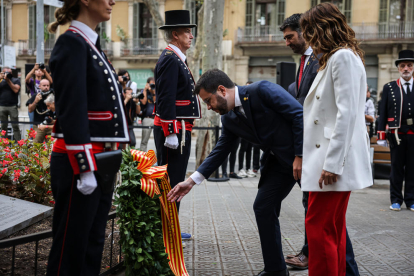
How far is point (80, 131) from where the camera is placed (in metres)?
2.32

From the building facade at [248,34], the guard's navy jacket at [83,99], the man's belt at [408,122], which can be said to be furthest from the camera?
the building facade at [248,34]

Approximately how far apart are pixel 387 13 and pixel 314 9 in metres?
29.6

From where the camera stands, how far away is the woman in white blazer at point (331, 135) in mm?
2732

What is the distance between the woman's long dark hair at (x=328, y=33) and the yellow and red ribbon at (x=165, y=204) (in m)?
1.51

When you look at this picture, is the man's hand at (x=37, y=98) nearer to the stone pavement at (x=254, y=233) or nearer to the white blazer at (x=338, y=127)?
the stone pavement at (x=254, y=233)

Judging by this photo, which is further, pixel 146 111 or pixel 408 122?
pixel 146 111

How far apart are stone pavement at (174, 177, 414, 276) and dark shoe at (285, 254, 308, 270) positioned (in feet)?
0.18

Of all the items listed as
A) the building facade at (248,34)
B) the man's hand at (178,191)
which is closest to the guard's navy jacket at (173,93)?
the man's hand at (178,191)

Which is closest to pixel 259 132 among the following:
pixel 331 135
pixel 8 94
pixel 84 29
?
pixel 331 135

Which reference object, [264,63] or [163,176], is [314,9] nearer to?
[163,176]

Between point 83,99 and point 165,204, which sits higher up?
point 83,99

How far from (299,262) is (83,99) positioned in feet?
9.06

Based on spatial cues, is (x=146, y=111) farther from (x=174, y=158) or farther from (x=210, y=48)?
(x=174, y=158)

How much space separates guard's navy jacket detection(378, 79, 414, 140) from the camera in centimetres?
712
